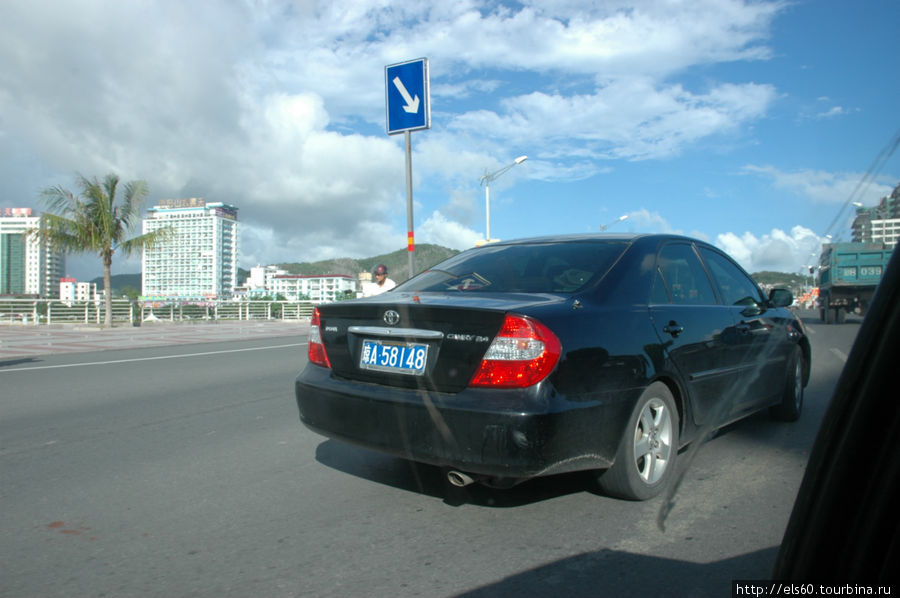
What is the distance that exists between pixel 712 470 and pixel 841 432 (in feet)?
10.5

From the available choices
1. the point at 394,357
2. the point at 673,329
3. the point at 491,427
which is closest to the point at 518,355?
the point at 491,427

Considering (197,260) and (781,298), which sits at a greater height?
(197,260)

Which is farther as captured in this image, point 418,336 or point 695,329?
point 695,329

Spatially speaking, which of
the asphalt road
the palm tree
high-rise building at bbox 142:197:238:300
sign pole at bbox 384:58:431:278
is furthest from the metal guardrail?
high-rise building at bbox 142:197:238:300

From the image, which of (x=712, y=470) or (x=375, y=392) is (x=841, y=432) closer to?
(x=375, y=392)

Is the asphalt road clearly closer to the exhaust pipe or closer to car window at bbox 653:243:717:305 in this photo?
the exhaust pipe

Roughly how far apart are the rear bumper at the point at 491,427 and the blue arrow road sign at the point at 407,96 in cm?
1001

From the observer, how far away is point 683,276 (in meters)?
4.00

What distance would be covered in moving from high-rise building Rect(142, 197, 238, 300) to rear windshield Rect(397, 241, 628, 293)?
104696 mm

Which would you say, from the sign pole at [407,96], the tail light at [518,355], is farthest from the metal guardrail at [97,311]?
the tail light at [518,355]

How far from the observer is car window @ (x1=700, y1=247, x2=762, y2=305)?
173 inches

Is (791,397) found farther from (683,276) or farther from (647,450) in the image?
(647,450)

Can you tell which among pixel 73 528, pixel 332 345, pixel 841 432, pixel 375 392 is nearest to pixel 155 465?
pixel 73 528

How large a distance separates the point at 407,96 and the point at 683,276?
9.58 metres
